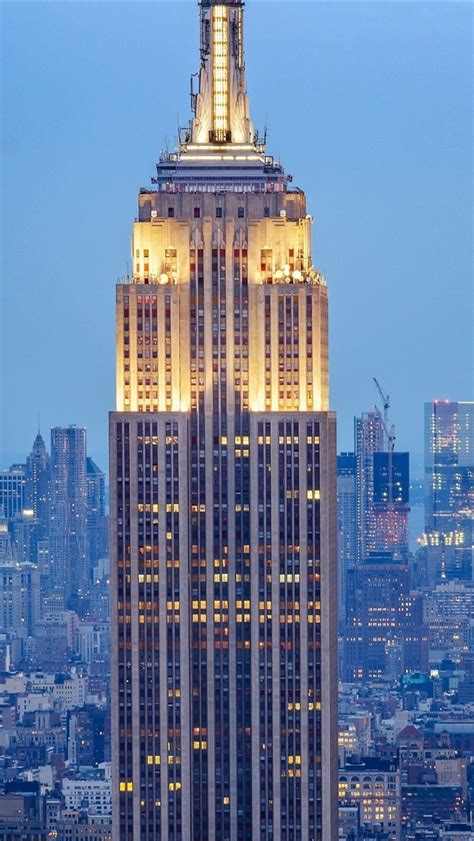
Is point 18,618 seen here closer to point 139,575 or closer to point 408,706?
point 408,706

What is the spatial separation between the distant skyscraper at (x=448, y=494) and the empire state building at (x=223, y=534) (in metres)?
61.2

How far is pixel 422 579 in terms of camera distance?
118 metres

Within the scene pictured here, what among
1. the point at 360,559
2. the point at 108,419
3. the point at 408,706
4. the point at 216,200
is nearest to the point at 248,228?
the point at 216,200

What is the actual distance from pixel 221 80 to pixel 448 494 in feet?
217

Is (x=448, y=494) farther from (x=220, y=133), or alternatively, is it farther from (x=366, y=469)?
(x=220, y=133)

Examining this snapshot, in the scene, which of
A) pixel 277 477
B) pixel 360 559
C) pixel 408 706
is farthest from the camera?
pixel 360 559

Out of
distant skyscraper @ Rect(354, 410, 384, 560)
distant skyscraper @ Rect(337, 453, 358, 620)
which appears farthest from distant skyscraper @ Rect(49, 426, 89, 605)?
distant skyscraper @ Rect(354, 410, 384, 560)

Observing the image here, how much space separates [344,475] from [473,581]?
938 centimetres

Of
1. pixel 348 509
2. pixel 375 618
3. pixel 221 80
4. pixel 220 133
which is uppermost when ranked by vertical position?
pixel 221 80

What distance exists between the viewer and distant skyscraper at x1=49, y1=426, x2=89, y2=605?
349ft

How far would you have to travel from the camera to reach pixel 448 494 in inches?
4685

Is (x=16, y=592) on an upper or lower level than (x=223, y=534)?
upper

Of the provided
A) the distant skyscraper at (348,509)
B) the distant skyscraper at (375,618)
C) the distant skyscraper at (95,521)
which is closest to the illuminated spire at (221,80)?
the distant skyscraper at (95,521)

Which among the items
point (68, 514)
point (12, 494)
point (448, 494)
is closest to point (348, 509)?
point (448, 494)
